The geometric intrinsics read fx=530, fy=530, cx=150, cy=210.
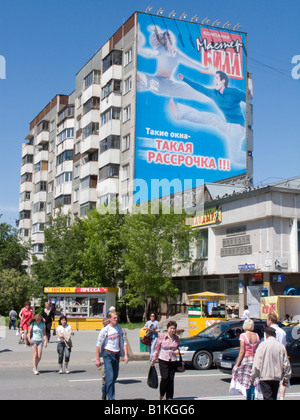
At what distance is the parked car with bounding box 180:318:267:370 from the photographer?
1589cm

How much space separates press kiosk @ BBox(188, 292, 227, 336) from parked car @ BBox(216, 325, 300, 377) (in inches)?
404

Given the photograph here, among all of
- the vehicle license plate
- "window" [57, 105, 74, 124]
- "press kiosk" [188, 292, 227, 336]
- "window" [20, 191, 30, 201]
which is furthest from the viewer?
"window" [20, 191, 30, 201]

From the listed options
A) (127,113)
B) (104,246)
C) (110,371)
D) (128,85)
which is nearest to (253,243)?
(104,246)

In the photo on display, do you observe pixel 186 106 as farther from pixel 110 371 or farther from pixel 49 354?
pixel 110 371

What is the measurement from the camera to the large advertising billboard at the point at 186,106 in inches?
1781

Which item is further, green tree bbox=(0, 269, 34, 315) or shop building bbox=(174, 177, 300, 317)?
green tree bbox=(0, 269, 34, 315)

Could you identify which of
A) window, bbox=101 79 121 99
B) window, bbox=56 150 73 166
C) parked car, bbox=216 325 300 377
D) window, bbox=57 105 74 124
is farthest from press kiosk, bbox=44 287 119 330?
window, bbox=57 105 74 124

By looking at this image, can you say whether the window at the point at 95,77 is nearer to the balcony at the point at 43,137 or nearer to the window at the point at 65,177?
the window at the point at 65,177

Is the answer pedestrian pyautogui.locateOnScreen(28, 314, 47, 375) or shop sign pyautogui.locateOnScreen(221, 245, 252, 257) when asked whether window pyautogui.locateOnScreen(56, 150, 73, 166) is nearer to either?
shop sign pyautogui.locateOnScreen(221, 245, 252, 257)

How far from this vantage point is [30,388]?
1186cm

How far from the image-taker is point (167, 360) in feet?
32.6

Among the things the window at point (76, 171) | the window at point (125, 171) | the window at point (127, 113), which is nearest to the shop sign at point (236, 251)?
the window at point (125, 171)

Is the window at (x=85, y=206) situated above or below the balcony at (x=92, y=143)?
below

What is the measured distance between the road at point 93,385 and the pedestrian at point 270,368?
254 cm
